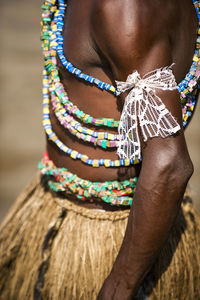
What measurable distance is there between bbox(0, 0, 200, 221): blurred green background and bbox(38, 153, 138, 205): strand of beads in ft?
2.71

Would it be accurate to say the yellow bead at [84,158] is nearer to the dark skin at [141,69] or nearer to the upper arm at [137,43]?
the dark skin at [141,69]

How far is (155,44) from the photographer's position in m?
1.09

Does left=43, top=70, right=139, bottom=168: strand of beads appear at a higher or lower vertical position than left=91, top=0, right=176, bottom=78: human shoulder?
lower

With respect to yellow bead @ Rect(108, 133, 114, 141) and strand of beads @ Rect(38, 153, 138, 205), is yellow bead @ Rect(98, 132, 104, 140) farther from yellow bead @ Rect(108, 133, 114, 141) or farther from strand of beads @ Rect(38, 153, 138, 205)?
strand of beads @ Rect(38, 153, 138, 205)

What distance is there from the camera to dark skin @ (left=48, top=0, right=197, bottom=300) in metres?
1.09

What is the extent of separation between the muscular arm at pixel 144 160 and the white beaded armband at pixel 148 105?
20 millimetres

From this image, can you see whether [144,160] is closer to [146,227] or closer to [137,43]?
[146,227]

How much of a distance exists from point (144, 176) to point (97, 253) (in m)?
0.53

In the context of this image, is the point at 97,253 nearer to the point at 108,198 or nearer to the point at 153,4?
the point at 108,198

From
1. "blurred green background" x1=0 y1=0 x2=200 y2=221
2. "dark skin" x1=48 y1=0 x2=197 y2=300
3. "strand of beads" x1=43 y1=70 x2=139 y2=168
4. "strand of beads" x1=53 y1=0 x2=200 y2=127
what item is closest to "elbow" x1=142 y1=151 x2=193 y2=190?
"dark skin" x1=48 y1=0 x2=197 y2=300

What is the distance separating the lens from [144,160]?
1.18 meters

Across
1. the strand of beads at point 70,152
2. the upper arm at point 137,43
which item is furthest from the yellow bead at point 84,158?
the upper arm at point 137,43

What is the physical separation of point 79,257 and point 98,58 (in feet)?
2.76

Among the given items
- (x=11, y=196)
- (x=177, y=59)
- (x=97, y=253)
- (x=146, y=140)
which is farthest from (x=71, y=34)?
(x=11, y=196)
